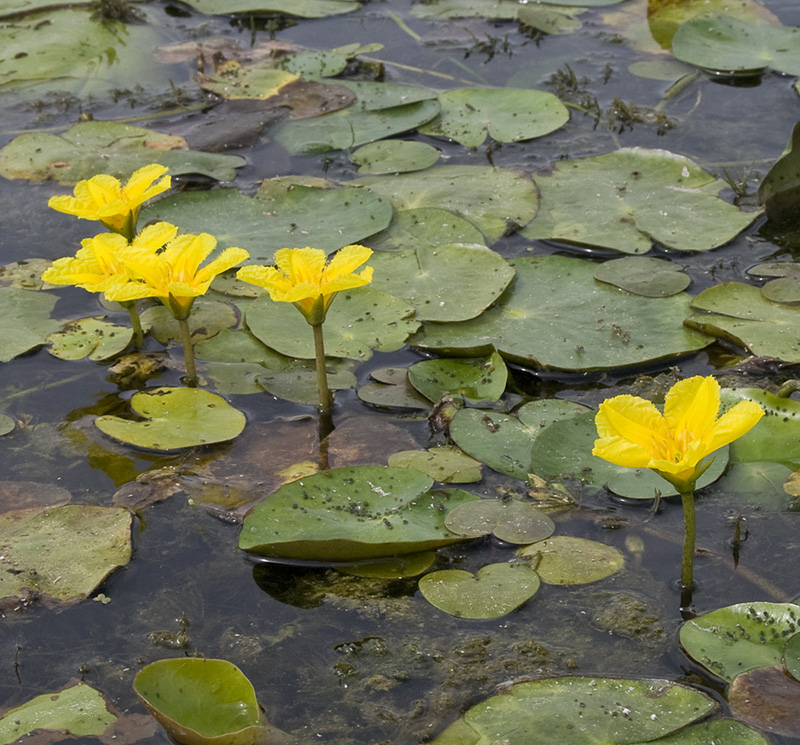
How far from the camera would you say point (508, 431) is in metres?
2.46

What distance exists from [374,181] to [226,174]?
0.61 meters

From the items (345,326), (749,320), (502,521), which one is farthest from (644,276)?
(502,521)

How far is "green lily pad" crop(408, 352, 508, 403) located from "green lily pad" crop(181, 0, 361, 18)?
123 inches

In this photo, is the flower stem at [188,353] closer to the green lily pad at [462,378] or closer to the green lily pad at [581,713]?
the green lily pad at [462,378]

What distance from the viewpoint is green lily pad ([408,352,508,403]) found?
261cm

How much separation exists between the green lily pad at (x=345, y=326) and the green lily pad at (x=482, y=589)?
0.90 metres

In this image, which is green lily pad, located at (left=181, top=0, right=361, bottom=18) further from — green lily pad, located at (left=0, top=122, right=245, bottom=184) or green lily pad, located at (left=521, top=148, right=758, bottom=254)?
green lily pad, located at (left=521, top=148, right=758, bottom=254)

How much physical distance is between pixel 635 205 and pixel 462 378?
116cm

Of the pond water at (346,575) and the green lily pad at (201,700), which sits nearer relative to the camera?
the green lily pad at (201,700)

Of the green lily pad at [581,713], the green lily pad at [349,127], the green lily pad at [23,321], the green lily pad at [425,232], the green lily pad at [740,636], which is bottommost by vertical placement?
the green lily pad at [581,713]

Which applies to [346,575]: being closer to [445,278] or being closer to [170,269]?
[170,269]

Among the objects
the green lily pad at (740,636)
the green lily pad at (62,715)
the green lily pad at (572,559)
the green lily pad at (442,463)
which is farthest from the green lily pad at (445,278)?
the green lily pad at (62,715)

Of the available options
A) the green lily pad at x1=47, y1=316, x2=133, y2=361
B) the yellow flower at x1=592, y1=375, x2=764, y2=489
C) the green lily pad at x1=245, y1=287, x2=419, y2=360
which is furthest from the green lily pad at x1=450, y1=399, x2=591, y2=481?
the green lily pad at x1=47, y1=316, x2=133, y2=361

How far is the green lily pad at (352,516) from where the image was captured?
81.4 inches
